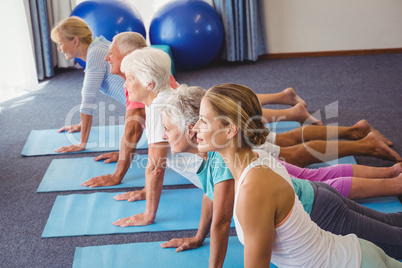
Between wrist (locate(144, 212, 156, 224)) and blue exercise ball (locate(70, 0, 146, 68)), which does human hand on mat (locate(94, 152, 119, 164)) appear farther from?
blue exercise ball (locate(70, 0, 146, 68))

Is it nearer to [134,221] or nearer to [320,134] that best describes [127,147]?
[134,221]

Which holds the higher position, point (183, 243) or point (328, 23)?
point (328, 23)

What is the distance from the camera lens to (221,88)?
1.41 m

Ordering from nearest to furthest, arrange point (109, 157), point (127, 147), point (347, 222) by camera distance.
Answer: point (347, 222), point (127, 147), point (109, 157)

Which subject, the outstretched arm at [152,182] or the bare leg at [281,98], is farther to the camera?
the bare leg at [281,98]

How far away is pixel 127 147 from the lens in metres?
2.77

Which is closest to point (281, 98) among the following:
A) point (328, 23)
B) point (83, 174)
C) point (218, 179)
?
point (83, 174)

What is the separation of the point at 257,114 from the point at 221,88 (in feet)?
0.43

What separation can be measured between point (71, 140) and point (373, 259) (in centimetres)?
254

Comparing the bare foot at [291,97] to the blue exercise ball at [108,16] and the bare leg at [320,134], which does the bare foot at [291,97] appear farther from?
the blue exercise ball at [108,16]

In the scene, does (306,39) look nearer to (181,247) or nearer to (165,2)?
(165,2)

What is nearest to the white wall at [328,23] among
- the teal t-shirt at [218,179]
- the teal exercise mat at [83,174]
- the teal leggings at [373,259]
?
the teal exercise mat at [83,174]

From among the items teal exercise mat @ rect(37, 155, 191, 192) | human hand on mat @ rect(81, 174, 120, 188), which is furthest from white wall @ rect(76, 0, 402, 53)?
human hand on mat @ rect(81, 174, 120, 188)

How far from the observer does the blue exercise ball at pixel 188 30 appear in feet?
15.4
